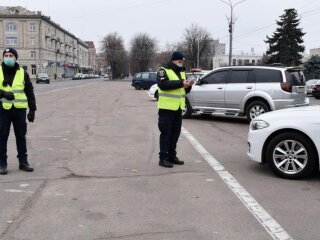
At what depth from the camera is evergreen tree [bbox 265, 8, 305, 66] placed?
212 ft

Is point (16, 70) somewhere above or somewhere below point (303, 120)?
above

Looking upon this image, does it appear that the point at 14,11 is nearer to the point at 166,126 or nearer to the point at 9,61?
the point at 9,61

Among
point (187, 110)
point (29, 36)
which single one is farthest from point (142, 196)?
point (29, 36)

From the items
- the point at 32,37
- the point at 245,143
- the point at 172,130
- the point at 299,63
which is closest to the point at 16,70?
the point at 172,130

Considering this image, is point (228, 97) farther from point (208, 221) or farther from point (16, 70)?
point (208, 221)

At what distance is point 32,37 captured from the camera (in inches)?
3656

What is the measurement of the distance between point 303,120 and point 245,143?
3.40m

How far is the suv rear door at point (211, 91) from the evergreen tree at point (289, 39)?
53.3 meters

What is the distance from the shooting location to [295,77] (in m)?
12.6

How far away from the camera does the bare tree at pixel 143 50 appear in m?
109

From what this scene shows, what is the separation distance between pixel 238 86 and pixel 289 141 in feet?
22.6

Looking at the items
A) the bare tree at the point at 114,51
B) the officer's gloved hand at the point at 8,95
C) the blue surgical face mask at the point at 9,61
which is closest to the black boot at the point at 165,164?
the officer's gloved hand at the point at 8,95

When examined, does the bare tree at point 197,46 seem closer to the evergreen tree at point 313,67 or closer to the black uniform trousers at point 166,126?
the evergreen tree at point 313,67

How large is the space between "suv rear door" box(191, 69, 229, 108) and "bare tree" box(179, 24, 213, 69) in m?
81.2
